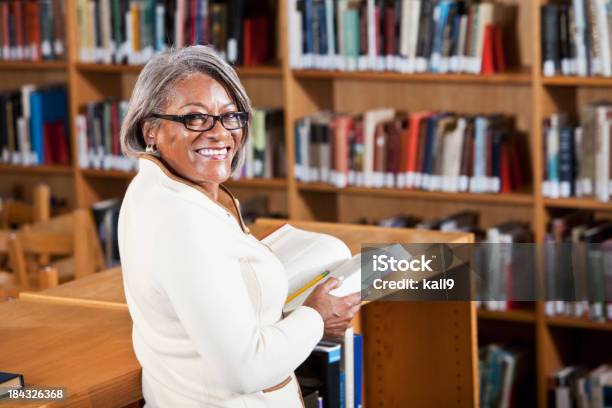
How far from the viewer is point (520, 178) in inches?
169

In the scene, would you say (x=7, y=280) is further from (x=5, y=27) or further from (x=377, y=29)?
(x=5, y=27)

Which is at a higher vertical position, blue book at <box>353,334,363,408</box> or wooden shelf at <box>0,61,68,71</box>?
wooden shelf at <box>0,61,68,71</box>

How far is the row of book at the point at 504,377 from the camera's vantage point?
4332 millimetres

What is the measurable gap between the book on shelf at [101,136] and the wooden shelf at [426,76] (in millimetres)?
996

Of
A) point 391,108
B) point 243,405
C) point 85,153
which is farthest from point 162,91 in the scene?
point 85,153

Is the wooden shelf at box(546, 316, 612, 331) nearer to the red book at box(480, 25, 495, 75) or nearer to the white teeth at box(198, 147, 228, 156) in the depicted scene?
the red book at box(480, 25, 495, 75)

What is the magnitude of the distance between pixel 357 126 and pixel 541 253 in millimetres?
2003

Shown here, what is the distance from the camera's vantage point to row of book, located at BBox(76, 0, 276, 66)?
4.70 m

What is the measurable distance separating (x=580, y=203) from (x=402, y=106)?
104 centimetres

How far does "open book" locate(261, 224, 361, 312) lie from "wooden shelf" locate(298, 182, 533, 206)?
2.19m

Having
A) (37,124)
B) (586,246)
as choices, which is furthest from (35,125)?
(586,246)

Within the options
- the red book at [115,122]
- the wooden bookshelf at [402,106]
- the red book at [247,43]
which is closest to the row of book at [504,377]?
the wooden bookshelf at [402,106]

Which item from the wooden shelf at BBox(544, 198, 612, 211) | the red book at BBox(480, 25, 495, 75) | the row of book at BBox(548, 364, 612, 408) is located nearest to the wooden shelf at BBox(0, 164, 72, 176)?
the red book at BBox(480, 25, 495, 75)

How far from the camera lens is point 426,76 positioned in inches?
168
